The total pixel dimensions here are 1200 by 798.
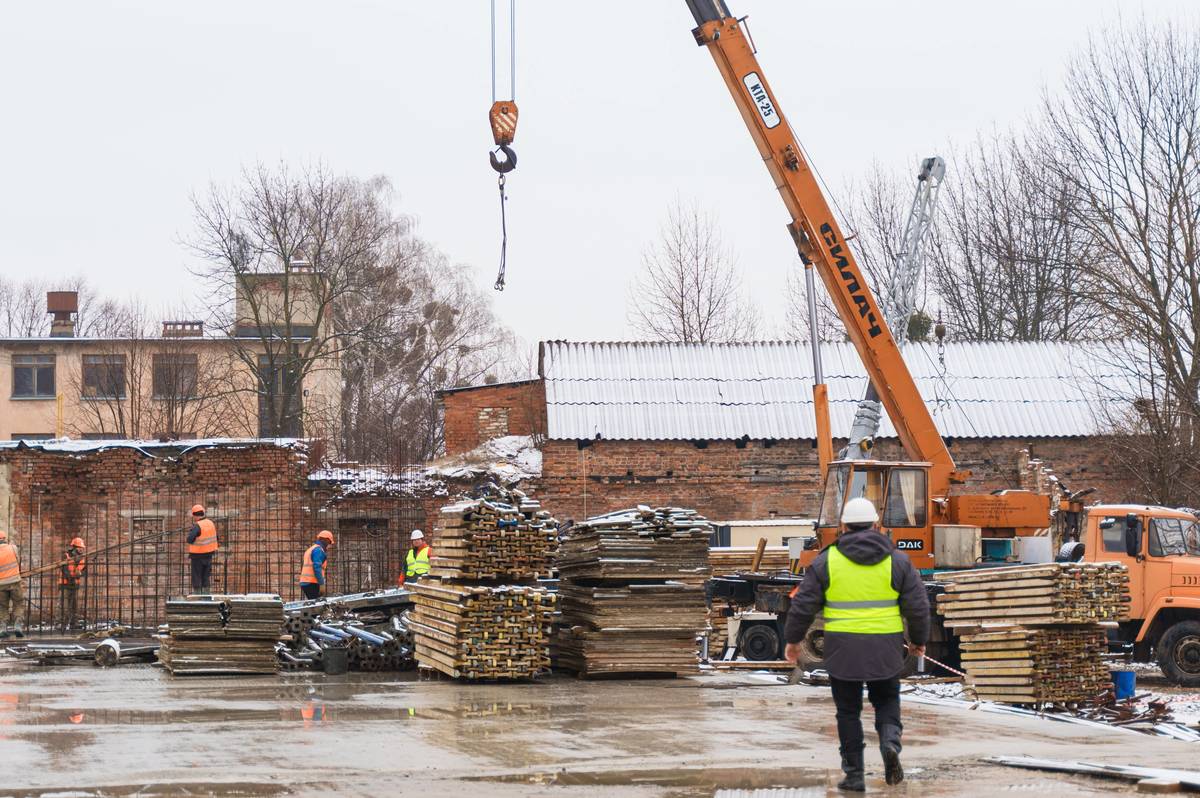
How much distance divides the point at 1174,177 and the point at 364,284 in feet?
86.9

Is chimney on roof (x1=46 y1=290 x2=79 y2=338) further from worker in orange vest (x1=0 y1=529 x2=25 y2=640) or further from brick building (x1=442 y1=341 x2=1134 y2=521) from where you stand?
worker in orange vest (x1=0 y1=529 x2=25 y2=640)

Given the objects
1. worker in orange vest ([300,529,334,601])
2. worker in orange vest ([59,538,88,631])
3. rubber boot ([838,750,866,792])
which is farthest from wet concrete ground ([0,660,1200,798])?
worker in orange vest ([59,538,88,631])

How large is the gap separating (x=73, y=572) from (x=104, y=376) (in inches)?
1293

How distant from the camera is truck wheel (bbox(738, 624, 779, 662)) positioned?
20.4 meters

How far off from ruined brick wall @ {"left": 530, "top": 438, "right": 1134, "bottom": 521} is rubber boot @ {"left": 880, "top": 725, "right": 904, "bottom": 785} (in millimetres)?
22664

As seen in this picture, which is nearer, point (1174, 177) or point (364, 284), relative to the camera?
point (1174, 177)

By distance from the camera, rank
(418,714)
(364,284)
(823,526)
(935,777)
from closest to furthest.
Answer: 1. (935,777)
2. (418,714)
3. (823,526)
4. (364,284)

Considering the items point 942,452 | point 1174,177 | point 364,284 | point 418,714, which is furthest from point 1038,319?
point 418,714

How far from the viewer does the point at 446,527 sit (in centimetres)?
1519

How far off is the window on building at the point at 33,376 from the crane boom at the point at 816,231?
1784 inches

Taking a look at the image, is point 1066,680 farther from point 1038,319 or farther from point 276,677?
point 1038,319

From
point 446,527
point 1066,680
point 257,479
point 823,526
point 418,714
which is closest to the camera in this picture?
point 418,714

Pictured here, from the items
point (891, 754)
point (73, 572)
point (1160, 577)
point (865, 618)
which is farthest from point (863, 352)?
point (73, 572)

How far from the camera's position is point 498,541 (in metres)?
14.5
